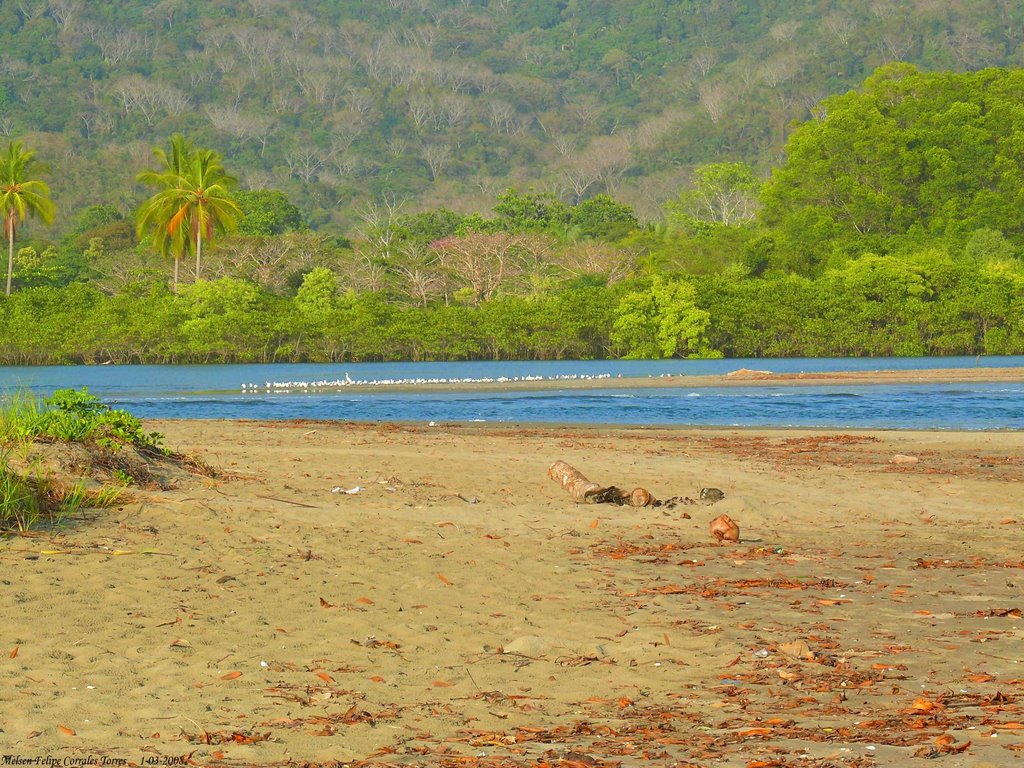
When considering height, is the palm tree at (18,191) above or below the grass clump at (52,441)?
above

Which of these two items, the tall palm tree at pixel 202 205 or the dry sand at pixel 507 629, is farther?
the tall palm tree at pixel 202 205

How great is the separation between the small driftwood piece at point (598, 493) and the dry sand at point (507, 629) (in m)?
0.24

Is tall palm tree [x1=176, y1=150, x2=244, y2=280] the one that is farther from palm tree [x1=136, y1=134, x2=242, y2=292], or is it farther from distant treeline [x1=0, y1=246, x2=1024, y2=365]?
distant treeline [x1=0, y1=246, x2=1024, y2=365]

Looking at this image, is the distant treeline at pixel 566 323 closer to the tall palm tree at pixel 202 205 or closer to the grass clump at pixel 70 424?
the tall palm tree at pixel 202 205

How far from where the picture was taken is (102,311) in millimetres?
75688

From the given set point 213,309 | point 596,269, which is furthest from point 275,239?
point 596,269

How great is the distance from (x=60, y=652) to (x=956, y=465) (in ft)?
41.8

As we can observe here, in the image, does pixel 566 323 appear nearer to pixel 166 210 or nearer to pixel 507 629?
pixel 166 210

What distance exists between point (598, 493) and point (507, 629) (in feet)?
17.2

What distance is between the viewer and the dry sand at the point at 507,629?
545 cm

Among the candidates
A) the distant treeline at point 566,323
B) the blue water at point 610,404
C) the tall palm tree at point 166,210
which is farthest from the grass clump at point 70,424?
the tall palm tree at point 166,210

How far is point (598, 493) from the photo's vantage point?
12.6 metres

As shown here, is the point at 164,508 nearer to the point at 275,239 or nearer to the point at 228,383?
the point at 228,383

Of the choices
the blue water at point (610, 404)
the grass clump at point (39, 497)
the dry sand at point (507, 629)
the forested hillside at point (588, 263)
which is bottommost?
the blue water at point (610, 404)
